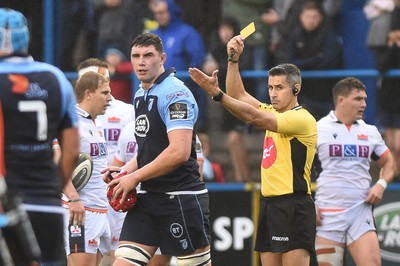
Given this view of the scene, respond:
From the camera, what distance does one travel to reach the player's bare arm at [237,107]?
8.36 metres

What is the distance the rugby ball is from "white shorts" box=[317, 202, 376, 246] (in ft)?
9.36

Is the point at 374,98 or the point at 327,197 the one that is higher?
the point at 374,98

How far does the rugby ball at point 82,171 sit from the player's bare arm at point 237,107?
1.57m

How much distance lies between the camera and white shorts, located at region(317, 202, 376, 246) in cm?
1127

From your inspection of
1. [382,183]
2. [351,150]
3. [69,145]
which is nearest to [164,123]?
[69,145]

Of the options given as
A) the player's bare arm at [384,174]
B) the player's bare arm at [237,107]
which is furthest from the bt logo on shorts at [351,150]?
the player's bare arm at [237,107]

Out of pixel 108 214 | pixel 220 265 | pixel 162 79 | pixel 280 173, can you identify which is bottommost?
pixel 220 265

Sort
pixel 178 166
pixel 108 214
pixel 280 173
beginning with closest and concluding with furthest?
pixel 178 166 < pixel 280 173 < pixel 108 214

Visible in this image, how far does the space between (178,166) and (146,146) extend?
1.27 feet

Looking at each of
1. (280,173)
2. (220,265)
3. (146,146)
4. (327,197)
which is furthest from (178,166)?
(220,265)

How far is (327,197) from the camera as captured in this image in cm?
1149

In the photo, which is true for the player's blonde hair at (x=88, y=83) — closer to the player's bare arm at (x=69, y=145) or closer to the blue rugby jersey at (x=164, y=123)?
the blue rugby jersey at (x=164, y=123)

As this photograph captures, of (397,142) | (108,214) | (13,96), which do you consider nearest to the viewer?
(13,96)

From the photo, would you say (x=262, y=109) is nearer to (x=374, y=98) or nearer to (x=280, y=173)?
(x=280, y=173)
